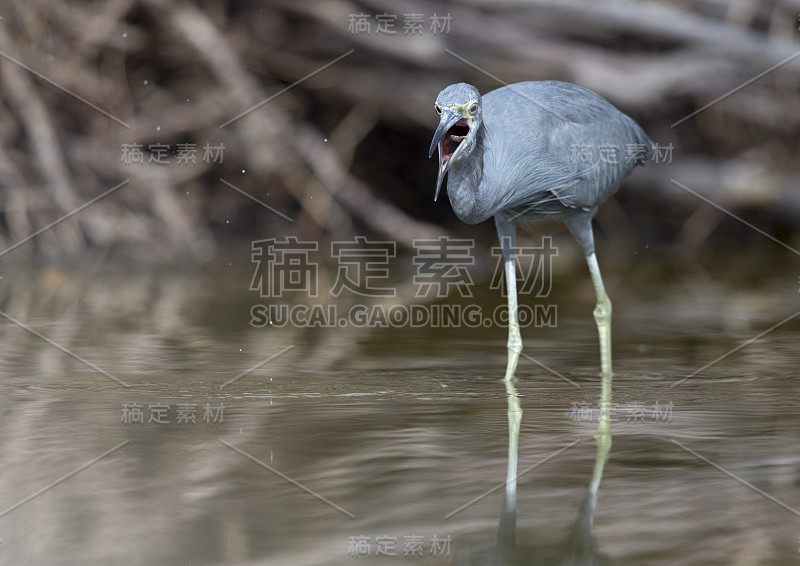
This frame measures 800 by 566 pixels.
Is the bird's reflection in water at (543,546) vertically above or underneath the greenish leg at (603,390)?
underneath

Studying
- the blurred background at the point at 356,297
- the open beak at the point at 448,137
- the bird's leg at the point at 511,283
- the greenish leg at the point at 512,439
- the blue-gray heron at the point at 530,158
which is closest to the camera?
the blurred background at the point at 356,297

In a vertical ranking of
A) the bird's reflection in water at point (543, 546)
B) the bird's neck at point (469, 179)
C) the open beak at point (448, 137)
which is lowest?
the bird's reflection in water at point (543, 546)

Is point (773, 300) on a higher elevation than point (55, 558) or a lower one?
higher

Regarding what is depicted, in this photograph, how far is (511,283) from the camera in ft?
20.4

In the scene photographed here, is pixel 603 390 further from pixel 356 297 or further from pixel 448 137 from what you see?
pixel 356 297

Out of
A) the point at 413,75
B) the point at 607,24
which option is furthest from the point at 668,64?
the point at 413,75

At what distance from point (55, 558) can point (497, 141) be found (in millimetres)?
3202

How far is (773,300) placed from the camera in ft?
25.7

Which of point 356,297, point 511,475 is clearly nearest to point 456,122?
point 511,475

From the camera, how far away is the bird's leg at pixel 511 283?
6.08m

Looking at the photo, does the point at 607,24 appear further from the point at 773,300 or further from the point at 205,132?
the point at 205,132

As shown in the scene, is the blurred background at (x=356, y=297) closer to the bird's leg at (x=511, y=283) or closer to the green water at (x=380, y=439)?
the green water at (x=380, y=439)

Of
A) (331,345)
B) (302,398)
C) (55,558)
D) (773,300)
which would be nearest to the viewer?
(55,558)

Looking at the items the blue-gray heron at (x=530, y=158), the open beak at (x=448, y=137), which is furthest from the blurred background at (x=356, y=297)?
the open beak at (x=448, y=137)
